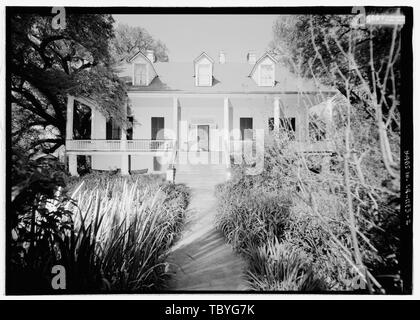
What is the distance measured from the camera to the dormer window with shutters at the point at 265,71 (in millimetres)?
2551

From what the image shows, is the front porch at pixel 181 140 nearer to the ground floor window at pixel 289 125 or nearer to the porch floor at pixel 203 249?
the ground floor window at pixel 289 125

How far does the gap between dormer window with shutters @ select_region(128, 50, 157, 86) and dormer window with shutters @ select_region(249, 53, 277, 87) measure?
127 cm

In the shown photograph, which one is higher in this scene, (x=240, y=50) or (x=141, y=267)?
(x=240, y=50)

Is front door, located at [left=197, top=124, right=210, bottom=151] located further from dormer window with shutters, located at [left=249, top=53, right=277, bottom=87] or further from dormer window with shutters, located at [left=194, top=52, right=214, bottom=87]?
dormer window with shutters, located at [left=249, top=53, right=277, bottom=87]

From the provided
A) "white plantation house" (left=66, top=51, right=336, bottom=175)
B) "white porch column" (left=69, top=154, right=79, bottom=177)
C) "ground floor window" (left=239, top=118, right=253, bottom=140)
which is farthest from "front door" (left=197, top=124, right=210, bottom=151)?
"white porch column" (left=69, top=154, right=79, bottom=177)

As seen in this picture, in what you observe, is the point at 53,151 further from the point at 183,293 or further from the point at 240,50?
the point at 240,50

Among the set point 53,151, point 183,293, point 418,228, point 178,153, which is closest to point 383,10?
point 418,228

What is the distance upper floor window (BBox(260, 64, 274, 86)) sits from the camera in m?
2.61

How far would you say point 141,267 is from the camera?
2121 millimetres

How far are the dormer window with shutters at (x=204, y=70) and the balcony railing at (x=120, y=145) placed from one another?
0.80 metres

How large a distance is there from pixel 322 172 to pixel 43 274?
240cm

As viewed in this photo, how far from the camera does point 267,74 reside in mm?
2762

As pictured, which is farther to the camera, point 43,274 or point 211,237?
point 211,237

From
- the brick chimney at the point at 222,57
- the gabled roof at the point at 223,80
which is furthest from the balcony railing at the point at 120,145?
the brick chimney at the point at 222,57
